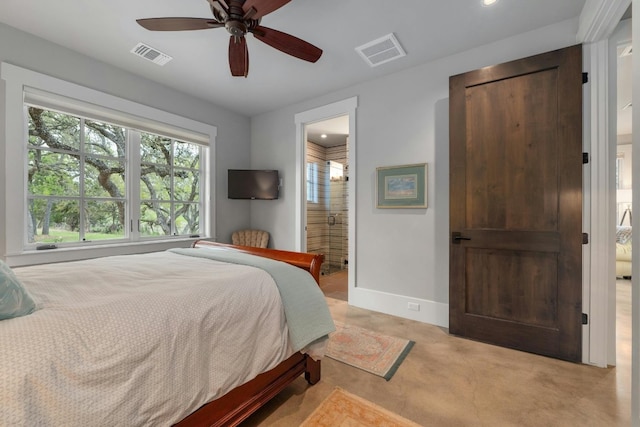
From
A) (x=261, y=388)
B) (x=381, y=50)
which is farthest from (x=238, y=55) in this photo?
(x=261, y=388)

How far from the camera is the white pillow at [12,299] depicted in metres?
0.86

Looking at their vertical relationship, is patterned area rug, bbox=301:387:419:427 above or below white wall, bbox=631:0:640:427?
below

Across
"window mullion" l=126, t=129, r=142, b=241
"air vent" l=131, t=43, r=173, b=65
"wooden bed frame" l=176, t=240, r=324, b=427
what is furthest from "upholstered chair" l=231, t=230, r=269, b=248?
"air vent" l=131, t=43, r=173, b=65

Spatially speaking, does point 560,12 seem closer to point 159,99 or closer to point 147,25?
point 147,25

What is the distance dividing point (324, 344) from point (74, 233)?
9.22 feet

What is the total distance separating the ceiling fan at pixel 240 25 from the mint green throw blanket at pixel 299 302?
154cm

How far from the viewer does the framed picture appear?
2.83m

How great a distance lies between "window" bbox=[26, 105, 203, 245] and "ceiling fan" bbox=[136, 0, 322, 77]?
1667 millimetres

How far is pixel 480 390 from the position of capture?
68.1 inches

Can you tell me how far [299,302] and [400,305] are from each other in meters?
1.81

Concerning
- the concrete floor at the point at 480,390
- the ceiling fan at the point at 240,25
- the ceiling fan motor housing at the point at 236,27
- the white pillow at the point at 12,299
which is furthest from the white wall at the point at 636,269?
the white pillow at the point at 12,299

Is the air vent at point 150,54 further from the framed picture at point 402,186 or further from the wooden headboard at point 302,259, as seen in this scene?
the framed picture at point 402,186

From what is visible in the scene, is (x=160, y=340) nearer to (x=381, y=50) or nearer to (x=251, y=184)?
(x=381, y=50)

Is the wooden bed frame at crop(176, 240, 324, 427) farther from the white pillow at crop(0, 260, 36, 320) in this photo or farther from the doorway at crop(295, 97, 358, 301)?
the doorway at crop(295, 97, 358, 301)
